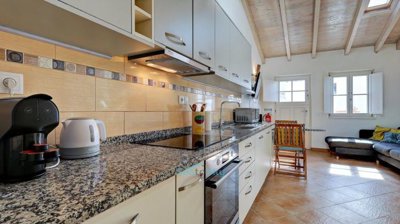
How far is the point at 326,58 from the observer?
5238 mm

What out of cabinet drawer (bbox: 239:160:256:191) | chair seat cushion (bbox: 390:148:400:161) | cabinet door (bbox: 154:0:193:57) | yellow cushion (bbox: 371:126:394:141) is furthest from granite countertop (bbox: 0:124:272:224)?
yellow cushion (bbox: 371:126:394:141)

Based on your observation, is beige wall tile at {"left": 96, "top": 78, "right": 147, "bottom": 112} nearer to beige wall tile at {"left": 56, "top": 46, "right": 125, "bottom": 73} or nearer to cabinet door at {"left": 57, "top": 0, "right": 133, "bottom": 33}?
beige wall tile at {"left": 56, "top": 46, "right": 125, "bottom": 73}

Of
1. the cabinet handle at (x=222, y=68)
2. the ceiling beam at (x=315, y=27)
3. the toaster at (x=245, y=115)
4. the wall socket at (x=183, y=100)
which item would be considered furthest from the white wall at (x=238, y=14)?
the wall socket at (x=183, y=100)

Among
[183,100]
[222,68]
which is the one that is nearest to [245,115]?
[222,68]

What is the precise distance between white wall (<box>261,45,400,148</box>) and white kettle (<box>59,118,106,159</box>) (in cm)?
566

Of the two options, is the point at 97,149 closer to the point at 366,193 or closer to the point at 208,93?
the point at 208,93

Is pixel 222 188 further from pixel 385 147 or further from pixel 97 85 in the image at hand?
pixel 385 147

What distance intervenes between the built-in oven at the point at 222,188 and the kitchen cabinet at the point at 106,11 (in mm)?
797

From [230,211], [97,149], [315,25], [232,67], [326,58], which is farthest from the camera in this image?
[326,58]

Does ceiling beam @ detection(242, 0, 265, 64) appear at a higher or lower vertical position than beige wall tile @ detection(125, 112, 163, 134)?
higher

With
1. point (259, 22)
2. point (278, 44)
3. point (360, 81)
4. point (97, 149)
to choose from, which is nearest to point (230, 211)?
point (97, 149)

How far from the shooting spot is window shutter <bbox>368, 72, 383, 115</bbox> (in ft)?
14.9

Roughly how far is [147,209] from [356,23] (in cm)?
515

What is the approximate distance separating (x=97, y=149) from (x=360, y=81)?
19.9ft
